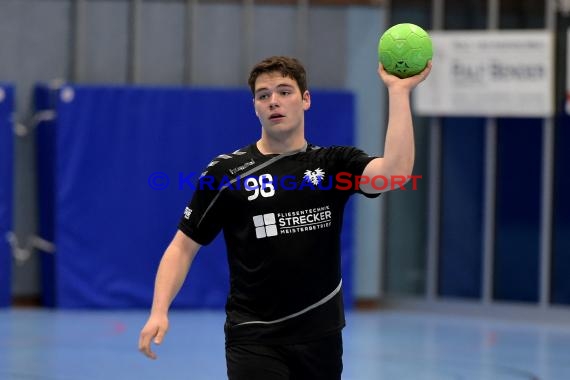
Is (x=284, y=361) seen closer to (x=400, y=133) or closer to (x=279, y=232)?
(x=279, y=232)

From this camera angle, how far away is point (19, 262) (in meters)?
12.8

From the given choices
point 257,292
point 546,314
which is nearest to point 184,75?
point 546,314

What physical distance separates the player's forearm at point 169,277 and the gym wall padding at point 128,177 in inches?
317

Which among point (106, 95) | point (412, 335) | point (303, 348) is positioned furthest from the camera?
point (106, 95)

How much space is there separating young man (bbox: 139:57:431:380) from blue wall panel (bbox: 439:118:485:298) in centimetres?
853

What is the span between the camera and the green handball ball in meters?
4.11

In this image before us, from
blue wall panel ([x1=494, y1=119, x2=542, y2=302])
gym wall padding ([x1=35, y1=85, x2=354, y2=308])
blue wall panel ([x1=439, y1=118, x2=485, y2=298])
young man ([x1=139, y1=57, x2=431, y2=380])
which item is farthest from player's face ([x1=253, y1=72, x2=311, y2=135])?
blue wall panel ([x1=439, y1=118, x2=485, y2=298])

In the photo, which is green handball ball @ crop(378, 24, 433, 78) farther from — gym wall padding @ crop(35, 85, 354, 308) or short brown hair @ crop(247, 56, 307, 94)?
gym wall padding @ crop(35, 85, 354, 308)

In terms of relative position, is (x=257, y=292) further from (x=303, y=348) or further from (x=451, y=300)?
(x=451, y=300)

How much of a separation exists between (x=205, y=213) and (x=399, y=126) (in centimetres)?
103

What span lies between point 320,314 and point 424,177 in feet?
29.0

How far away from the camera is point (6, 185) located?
1235cm

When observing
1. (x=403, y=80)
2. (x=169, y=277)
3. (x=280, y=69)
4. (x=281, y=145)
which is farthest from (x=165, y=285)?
(x=403, y=80)

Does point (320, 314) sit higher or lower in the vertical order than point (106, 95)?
lower
